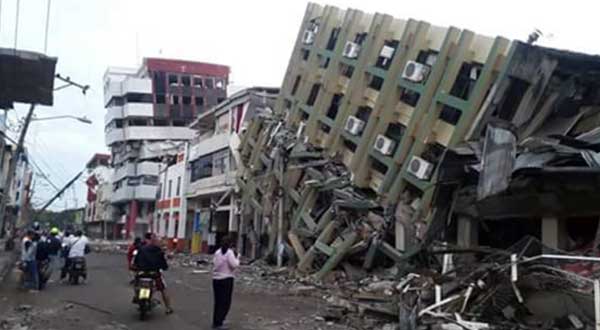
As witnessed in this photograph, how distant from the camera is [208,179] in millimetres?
43125

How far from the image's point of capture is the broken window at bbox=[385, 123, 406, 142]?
22922 millimetres

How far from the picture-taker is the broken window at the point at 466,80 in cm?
2008

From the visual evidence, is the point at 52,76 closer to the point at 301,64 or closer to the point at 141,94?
the point at 301,64

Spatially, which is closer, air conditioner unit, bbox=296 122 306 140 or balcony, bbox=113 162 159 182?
air conditioner unit, bbox=296 122 306 140

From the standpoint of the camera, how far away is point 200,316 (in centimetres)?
1246

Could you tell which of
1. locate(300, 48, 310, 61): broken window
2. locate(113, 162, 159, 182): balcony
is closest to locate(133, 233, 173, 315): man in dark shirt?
locate(300, 48, 310, 61): broken window

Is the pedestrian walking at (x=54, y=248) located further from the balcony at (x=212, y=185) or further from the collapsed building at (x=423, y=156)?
the balcony at (x=212, y=185)

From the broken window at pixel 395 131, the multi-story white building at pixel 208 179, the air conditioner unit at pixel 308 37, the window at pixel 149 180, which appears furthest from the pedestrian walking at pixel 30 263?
the window at pixel 149 180

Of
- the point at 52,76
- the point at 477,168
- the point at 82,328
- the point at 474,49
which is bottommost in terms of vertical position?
the point at 82,328

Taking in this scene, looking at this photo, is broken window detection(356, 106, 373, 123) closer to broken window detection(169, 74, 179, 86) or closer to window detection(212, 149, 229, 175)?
window detection(212, 149, 229, 175)

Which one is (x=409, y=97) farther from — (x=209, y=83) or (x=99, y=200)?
(x=99, y=200)

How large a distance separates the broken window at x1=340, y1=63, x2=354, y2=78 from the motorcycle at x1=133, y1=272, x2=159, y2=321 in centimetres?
1610

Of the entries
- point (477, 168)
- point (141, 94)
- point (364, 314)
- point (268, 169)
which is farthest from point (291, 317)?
point (141, 94)

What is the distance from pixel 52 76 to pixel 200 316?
5336 millimetres
